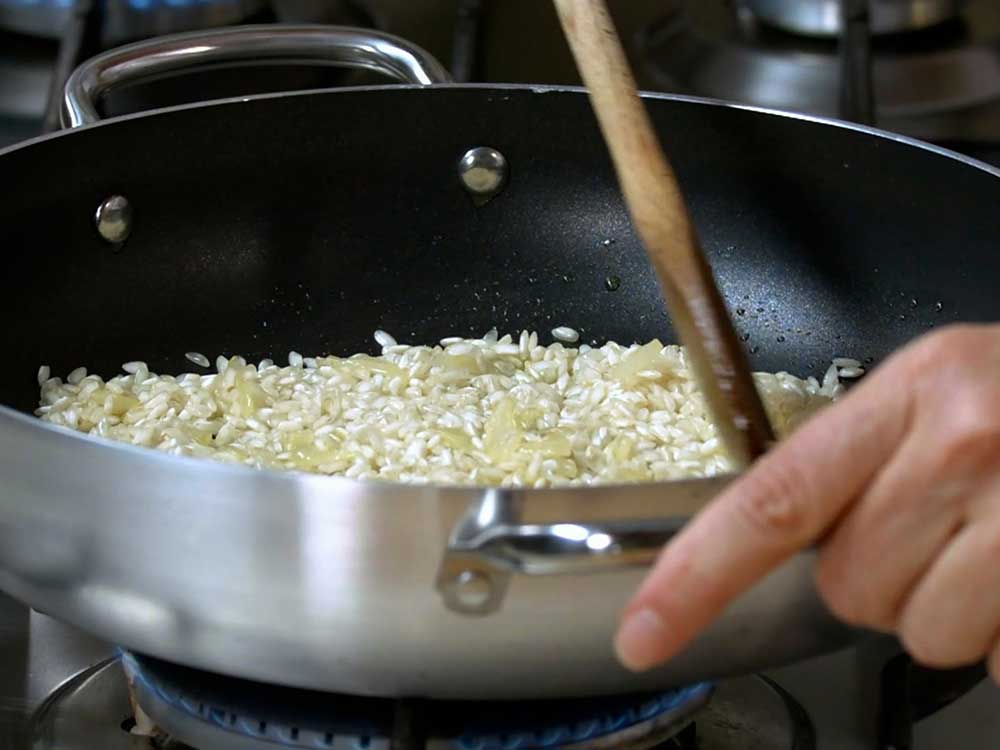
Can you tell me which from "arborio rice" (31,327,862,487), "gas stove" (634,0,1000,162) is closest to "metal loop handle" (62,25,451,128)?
"arborio rice" (31,327,862,487)

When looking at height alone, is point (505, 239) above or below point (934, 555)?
above

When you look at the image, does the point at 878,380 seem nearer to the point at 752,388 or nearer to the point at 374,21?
the point at 752,388

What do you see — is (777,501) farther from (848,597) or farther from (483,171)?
(483,171)

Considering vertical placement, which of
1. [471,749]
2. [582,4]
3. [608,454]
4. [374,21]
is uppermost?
[374,21]

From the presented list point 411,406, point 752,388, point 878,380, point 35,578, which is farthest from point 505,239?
point 878,380

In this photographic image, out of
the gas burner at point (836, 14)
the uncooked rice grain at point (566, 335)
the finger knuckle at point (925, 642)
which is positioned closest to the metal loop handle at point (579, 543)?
the finger knuckle at point (925, 642)

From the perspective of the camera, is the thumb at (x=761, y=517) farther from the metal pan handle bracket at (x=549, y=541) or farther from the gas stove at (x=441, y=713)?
the gas stove at (x=441, y=713)

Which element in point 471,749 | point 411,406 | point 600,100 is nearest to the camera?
point 471,749
